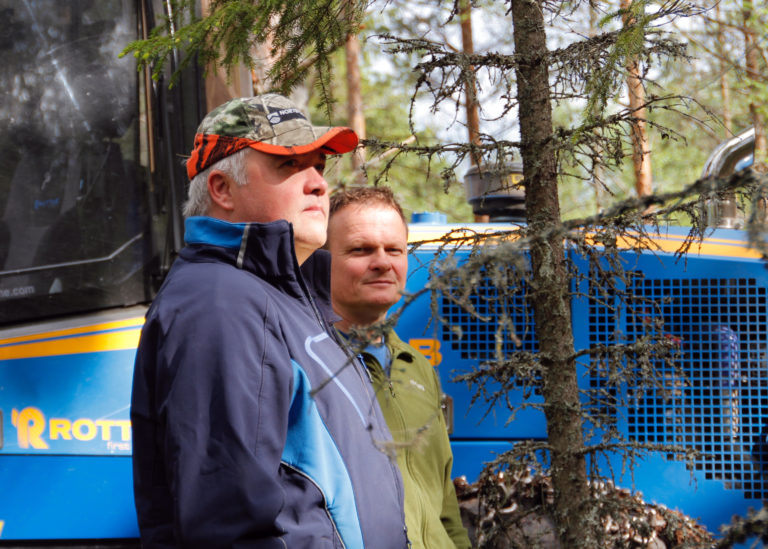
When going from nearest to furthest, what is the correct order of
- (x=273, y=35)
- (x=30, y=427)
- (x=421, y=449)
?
(x=421, y=449) < (x=273, y=35) < (x=30, y=427)

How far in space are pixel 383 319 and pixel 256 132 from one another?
76 centimetres

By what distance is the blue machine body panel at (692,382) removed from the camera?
3.43m

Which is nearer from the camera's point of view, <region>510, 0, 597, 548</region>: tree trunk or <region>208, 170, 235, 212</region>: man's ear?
<region>208, 170, 235, 212</region>: man's ear

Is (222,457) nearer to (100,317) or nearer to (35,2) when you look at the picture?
(100,317)

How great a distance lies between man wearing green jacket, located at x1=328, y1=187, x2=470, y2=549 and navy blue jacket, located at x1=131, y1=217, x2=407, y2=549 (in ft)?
2.05

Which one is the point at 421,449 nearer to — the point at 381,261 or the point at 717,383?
the point at 381,261

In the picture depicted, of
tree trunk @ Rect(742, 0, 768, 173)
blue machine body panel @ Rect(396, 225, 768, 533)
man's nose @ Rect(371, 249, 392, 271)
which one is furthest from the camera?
tree trunk @ Rect(742, 0, 768, 173)

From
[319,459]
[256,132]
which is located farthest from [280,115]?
[319,459]

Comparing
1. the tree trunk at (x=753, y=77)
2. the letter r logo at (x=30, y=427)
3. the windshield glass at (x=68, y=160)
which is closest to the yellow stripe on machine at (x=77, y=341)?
the windshield glass at (x=68, y=160)

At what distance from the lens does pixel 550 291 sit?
7.54 feet

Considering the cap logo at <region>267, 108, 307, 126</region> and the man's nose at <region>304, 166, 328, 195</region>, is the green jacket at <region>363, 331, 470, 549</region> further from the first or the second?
the cap logo at <region>267, 108, 307, 126</region>

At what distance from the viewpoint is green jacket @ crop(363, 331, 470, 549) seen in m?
2.13

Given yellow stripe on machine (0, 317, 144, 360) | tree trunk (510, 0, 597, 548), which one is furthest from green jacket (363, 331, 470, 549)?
yellow stripe on machine (0, 317, 144, 360)

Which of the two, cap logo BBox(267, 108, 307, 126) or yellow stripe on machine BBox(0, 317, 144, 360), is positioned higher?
cap logo BBox(267, 108, 307, 126)
